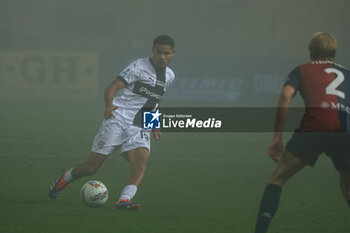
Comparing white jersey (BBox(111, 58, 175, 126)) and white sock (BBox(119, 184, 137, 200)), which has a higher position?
white jersey (BBox(111, 58, 175, 126))

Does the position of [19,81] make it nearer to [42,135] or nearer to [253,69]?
[253,69]

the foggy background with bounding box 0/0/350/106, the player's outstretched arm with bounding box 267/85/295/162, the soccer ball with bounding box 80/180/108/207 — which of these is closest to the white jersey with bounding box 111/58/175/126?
the soccer ball with bounding box 80/180/108/207

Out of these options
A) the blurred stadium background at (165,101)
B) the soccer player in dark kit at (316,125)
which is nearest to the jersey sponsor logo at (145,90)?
the blurred stadium background at (165,101)

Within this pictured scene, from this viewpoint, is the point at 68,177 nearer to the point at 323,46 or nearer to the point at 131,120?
the point at 131,120

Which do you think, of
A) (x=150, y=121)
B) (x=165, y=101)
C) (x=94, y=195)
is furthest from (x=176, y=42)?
(x=94, y=195)

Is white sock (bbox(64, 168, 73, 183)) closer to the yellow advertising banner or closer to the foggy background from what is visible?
the foggy background

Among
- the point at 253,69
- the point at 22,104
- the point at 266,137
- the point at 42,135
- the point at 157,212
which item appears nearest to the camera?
the point at 157,212

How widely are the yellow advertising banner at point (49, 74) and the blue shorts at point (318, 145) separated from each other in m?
23.8

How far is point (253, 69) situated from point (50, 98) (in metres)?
7.43

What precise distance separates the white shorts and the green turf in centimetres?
66

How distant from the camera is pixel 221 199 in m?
9.98

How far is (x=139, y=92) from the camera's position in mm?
9312

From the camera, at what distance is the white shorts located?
9.07 m

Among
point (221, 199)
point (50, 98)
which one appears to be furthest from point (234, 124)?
point (221, 199)
